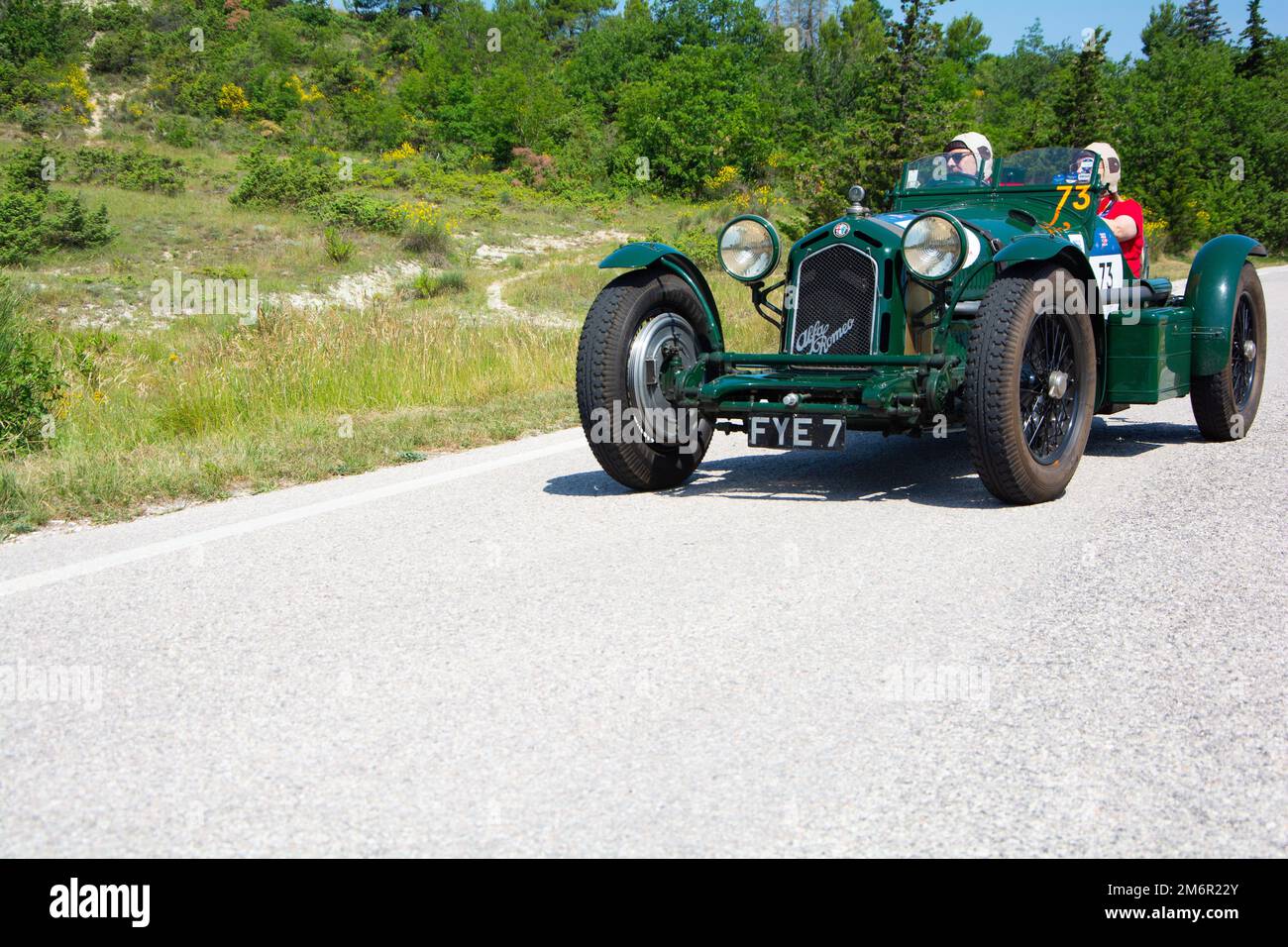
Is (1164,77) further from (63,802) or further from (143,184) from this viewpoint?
(63,802)

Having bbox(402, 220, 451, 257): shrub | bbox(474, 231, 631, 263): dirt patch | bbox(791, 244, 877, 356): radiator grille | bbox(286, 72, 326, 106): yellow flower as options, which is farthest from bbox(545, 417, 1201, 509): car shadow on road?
bbox(286, 72, 326, 106): yellow flower

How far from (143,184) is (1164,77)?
36.5 meters

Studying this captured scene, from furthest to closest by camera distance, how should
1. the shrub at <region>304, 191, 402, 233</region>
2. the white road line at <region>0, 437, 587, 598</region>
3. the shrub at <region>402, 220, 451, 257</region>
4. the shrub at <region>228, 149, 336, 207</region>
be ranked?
the shrub at <region>228, 149, 336, 207</region>, the shrub at <region>304, 191, 402, 233</region>, the shrub at <region>402, 220, 451, 257</region>, the white road line at <region>0, 437, 587, 598</region>

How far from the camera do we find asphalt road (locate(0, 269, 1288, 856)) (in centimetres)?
264

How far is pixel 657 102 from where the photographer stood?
54.4 meters

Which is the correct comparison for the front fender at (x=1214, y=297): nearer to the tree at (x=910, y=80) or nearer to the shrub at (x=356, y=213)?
the tree at (x=910, y=80)

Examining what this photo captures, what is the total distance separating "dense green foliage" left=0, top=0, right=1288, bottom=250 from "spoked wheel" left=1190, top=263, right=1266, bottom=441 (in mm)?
17040

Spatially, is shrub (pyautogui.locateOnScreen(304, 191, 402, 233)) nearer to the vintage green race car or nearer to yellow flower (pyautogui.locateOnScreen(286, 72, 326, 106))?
the vintage green race car

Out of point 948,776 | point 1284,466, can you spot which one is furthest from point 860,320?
point 948,776

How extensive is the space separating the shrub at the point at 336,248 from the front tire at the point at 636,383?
22.3 meters

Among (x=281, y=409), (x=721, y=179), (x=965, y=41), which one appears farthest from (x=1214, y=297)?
(x=965, y=41)

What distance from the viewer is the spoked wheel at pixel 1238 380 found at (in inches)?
294

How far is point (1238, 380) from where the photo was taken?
809cm

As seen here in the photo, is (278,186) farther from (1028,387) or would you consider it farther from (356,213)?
(1028,387)
